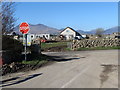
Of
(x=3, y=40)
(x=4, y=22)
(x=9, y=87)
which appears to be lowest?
(x=9, y=87)

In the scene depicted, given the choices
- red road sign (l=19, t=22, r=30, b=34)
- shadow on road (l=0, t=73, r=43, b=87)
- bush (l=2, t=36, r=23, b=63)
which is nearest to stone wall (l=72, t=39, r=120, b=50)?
bush (l=2, t=36, r=23, b=63)

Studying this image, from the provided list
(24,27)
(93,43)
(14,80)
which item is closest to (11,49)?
(24,27)

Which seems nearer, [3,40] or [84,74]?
[84,74]

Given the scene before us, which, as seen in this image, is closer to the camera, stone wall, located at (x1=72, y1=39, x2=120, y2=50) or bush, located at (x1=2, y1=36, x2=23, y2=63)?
bush, located at (x1=2, y1=36, x2=23, y2=63)

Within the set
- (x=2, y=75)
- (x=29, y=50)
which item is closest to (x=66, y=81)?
(x=2, y=75)

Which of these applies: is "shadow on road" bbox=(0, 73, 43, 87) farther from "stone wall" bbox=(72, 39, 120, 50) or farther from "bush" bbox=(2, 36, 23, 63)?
"stone wall" bbox=(72, 39, 120, 50)

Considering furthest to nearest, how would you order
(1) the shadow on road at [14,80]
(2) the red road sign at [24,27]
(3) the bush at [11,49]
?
(2) the red road sign at [24,27], (3) the bush at [11,49], (1) the shadow on road at [14,80]

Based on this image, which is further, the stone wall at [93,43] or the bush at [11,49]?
the stone wall at [93,43]

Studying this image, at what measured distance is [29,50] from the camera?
67.0 feet

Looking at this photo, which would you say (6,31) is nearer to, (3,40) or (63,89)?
(3,40)

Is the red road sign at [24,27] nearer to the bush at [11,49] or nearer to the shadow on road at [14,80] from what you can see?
the bush at [11,49]

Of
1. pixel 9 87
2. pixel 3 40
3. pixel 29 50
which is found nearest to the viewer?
pixel 9 87

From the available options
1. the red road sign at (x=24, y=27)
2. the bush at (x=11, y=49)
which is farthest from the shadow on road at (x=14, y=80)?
the red road sign at (x=24, y=27)

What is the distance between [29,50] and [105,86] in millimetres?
11660
